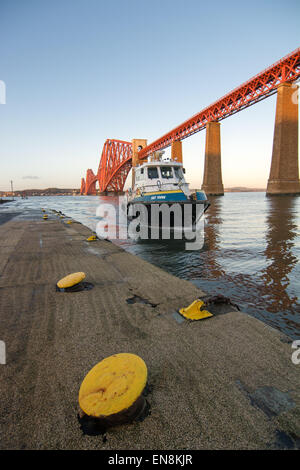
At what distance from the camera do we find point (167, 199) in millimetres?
12422

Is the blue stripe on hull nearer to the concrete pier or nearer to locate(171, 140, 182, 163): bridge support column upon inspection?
the concrete pier

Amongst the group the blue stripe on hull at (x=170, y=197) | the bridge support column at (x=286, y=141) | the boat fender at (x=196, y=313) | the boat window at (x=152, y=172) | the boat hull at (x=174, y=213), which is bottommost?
the boat fender at (x=196, y=313)

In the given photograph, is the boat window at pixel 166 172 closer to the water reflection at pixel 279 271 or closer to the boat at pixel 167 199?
the boat at pixel 167 199

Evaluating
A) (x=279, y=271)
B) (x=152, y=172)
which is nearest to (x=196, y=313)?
(x=279, y=271)

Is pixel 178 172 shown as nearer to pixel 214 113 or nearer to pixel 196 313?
pixel 196 313

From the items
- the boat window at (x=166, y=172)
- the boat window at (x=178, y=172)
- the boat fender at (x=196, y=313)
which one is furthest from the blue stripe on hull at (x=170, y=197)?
the boat fender at (x=196, y=313)

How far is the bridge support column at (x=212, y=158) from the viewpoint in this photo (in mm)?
56781

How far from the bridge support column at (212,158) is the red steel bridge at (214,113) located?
7.31 ft

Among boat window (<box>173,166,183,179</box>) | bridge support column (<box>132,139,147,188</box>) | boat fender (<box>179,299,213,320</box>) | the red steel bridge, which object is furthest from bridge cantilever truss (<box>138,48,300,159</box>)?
boat fender (<box>179,299,213,320</box>)

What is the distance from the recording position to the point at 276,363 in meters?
2.30
